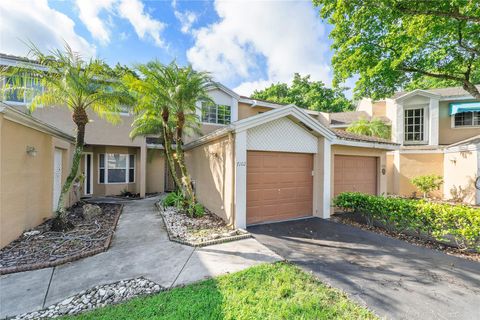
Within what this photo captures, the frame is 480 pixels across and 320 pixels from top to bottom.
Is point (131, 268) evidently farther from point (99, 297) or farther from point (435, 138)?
point (435, 138)

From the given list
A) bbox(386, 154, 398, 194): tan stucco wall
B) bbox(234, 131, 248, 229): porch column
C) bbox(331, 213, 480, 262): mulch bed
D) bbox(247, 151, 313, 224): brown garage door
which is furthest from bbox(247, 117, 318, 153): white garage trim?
bbox(386, 154, 398, 194): tan stucco wall

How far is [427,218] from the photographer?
636 cm

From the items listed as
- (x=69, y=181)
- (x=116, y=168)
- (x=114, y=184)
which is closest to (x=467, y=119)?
(x=69, y=181)

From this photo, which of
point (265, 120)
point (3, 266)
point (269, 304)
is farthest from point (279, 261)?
point (3, 266)

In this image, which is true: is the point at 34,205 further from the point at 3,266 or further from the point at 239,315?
the point at 239,315

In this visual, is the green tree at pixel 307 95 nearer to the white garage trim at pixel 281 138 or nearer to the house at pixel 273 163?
the house at pixel 273 163

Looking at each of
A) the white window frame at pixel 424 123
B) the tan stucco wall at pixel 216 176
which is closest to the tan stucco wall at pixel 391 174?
the white window frame at pixel 424 123

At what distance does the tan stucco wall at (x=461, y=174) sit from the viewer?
1296cm

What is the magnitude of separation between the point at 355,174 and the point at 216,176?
23.0 feet

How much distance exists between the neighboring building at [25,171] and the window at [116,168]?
532 centimetres

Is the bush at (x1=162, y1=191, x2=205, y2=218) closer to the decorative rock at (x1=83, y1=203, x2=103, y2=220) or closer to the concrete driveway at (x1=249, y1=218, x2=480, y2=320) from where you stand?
the concrete driveway at (x1=249, y1=218, x2=480, y2=320)

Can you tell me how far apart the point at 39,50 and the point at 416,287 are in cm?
1150

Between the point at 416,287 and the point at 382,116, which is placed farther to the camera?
the point at 382,116

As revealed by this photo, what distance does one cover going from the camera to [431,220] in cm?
629
